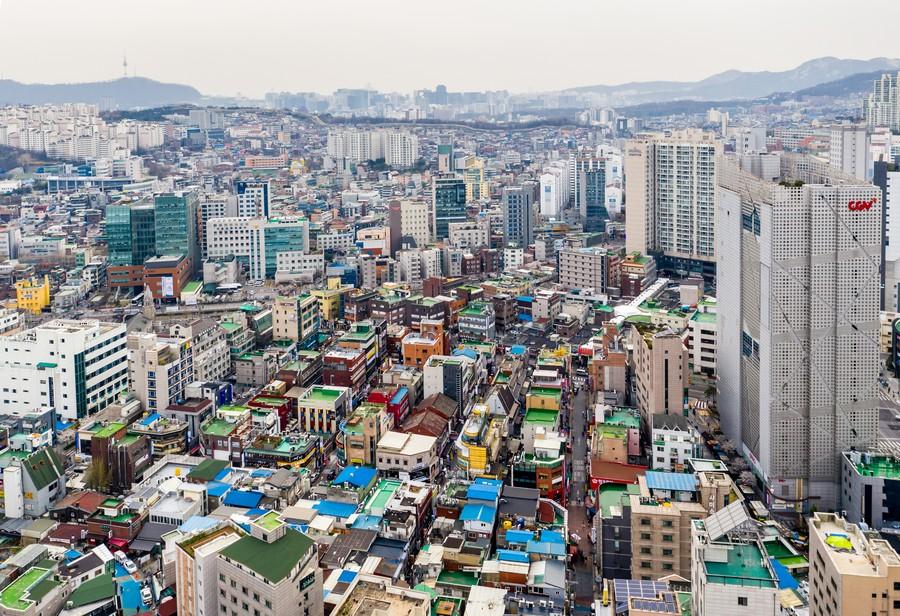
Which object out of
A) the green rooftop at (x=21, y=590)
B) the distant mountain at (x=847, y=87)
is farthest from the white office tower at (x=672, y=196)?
the distant mountain at (x=847, y=87)

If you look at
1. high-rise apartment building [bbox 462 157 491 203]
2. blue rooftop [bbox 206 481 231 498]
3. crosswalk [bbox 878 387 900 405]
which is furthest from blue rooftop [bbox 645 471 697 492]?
high-rise apartment building [bbox 462 157 491 203]

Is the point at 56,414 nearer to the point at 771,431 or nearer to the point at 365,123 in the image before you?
the point at 771,431

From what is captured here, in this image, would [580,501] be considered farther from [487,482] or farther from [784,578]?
[784,578]

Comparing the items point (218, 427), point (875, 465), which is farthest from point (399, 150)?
point (875, 465)

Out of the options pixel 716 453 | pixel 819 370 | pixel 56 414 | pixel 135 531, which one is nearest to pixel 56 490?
pixel 135 531

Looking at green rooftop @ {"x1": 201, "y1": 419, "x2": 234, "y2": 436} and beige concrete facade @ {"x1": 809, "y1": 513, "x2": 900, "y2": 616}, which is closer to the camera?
beige concrete facade @ {"x1": 809, "y1": 513, "x2": 900, "y2": 616}

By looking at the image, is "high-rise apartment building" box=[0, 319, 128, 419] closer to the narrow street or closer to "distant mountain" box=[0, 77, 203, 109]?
the narrow street

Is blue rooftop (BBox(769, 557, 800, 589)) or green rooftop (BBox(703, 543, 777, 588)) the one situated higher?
green rooftop (BBox(703, 543, 777, 588))
